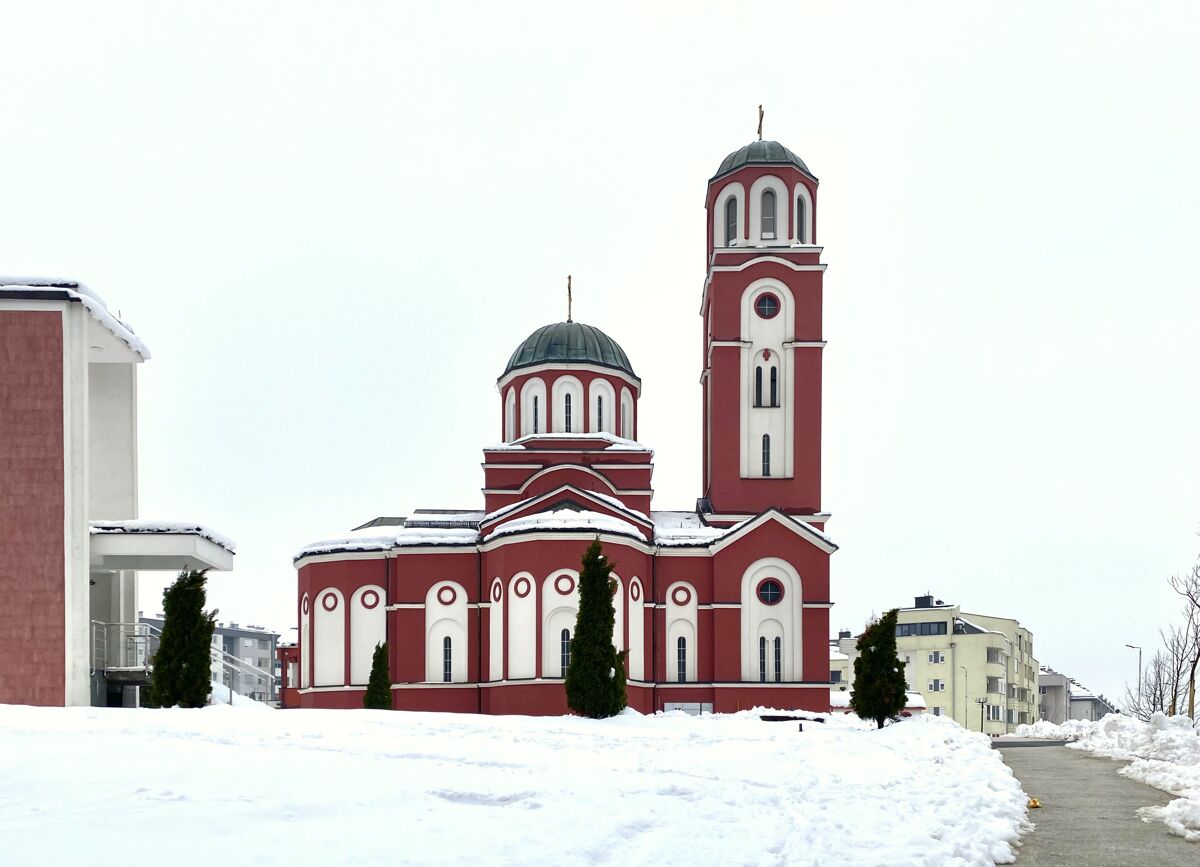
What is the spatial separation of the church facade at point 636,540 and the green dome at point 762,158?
8 cm

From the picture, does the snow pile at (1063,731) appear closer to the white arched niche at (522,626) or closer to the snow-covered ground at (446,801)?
the white arched niche at (522,626)

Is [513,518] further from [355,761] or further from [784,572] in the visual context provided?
[355,761]

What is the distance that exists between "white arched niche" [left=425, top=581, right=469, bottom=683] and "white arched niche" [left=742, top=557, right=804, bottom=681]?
7671mm

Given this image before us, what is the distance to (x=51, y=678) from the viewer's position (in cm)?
2114

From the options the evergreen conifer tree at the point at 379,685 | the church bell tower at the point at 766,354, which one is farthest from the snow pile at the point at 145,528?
the church bell tower at the point at 766,354

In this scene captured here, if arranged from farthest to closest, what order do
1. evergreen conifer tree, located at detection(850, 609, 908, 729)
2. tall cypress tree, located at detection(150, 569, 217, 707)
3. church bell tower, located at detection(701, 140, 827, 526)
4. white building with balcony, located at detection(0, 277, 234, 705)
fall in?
church bell tower, located at detection(701, 140, 827, 526) < evergreen conifer tree, located at detection(850, 609, 908, 729) < white building with balcony, located at detection(0, 277, 234, 705) < tall cypress tree, located at detection(150, 569, 217, 707)

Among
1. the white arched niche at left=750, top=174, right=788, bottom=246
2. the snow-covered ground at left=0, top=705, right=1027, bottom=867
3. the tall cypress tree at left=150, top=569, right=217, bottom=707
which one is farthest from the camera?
the white arched niche at left=750, top=174, right=788, bottom=246

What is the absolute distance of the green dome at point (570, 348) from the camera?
3869 centimetres

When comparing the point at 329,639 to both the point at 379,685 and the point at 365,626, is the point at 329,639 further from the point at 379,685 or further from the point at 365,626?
the point at 379,685

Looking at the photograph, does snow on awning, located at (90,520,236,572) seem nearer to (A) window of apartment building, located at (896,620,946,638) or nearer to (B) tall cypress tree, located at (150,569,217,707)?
(B) tall cypress tree, located at (150,569,217,707)

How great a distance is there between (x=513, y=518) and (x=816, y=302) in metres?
11.2

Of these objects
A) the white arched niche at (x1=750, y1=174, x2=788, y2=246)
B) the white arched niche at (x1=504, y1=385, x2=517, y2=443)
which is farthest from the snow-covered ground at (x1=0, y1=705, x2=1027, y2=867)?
the white arched niche at (x1=750, y1=174, x2=788, y2=246)

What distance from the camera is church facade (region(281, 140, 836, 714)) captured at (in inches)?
1273

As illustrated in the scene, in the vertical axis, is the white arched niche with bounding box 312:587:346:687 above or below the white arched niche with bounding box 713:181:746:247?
below
